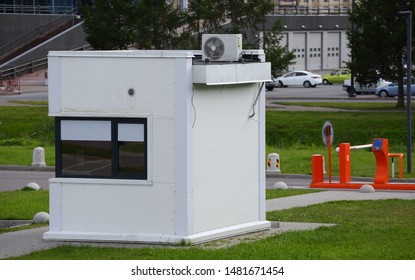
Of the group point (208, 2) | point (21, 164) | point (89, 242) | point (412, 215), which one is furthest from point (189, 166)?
point (208, 2)

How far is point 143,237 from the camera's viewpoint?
1630cm

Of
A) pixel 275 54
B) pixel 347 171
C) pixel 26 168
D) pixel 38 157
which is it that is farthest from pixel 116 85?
pixel 275 54

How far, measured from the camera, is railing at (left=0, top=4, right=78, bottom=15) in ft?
273

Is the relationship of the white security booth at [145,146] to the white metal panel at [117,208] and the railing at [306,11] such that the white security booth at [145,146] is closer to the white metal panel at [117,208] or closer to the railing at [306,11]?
the white metal panel at [117,208]

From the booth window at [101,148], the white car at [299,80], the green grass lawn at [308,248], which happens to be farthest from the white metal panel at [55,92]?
the white car at [299,80]

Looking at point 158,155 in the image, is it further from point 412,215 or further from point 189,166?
point 412,215

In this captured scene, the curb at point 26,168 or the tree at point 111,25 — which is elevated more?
the tree at point 111,25

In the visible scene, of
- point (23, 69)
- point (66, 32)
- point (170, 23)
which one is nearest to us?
point (170, 23)

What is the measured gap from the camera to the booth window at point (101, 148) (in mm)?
16359

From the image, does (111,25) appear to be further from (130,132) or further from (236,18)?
(130,132)

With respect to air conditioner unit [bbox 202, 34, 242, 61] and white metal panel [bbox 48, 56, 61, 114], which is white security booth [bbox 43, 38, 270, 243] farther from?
air conditioner unit [bbox 202, 34, 242, 61]

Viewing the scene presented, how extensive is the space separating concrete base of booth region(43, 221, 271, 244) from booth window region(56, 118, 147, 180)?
86 centimetres

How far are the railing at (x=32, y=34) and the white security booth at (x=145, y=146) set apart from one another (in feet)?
214

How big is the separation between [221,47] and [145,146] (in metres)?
2.14
